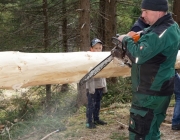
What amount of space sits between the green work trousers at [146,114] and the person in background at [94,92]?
1.89 meters

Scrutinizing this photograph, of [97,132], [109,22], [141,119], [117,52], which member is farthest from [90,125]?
[109,22]

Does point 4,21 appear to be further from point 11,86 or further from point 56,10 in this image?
point 11,86

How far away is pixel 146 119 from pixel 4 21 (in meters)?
9.06

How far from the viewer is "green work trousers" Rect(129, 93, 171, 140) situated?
3.32 meters

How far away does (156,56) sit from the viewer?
320 centimetres

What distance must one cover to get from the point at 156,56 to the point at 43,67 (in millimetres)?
1459

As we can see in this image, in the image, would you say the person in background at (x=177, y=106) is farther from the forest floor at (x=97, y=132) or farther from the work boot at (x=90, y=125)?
the work boot at (x=90, y=125)

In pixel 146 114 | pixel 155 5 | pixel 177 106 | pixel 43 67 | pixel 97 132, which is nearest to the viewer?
pixel 155 5

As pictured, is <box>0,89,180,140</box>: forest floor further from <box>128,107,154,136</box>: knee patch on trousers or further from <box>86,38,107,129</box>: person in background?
<box>128,107,154,136</box>: knee patch on trousers

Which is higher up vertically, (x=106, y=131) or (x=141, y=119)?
(x=141, y=119)

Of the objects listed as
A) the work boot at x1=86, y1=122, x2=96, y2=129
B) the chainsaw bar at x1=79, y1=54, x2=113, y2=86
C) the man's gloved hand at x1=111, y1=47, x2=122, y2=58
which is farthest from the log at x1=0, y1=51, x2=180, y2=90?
the work boot at x1=86, y1=122, x2=96, y2=129

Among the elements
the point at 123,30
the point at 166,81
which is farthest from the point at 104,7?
the point at 166,81

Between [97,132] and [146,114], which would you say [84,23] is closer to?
[97,132]

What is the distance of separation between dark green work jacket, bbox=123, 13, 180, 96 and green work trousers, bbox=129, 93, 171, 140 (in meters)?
0.08
